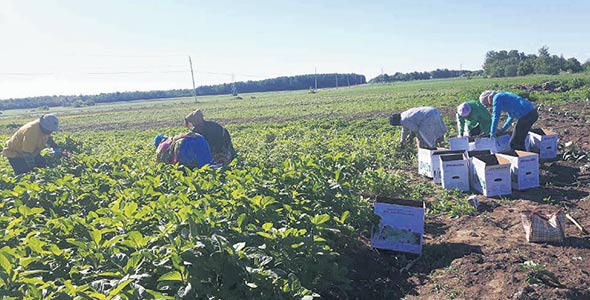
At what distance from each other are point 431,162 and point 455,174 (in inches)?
29.4

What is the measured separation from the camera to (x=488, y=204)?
21.5ft

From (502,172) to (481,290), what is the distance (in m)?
3.37

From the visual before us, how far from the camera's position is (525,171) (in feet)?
23.1

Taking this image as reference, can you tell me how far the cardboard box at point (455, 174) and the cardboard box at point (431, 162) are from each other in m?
0.48

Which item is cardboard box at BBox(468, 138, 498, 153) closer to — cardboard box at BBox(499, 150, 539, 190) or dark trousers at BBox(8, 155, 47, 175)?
cardboard box at BBox(499, 150, 539, 190)

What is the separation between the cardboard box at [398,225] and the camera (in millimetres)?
5129

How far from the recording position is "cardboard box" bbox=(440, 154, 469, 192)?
730 centimetres

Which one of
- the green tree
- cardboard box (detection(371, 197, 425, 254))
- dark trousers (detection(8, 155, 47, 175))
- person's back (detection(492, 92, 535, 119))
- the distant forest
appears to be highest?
the distant forest

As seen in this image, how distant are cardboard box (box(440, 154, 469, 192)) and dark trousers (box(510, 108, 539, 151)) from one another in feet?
6.63

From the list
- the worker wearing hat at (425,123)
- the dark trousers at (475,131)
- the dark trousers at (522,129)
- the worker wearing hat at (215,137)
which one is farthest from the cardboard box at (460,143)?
the worker wearing hat at (215,137)

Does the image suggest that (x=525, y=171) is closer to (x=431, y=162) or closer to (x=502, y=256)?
(x=431, y=162)

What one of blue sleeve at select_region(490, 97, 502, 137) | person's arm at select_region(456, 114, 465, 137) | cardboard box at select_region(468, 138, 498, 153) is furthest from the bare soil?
person's arm at select_region(456, 114, 465, 137)

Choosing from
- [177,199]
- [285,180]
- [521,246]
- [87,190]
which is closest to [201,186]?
[177,199]

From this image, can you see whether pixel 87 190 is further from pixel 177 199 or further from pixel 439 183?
pixel 439 183
